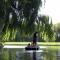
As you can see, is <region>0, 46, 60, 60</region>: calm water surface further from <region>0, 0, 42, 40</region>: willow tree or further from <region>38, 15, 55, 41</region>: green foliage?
<region>0, 0, 42, 40</region>: willow tree

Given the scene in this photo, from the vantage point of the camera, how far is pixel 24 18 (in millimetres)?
18203

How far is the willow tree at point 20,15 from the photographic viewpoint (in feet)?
57.0

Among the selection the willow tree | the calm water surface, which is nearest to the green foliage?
the willow tree

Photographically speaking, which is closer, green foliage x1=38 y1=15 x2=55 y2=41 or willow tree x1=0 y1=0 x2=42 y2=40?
willow tree x1=0 y1=0 x2=42 y2=40

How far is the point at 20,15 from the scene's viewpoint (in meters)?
18.0

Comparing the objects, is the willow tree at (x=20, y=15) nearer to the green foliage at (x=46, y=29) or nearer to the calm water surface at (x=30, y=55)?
the green foliage at (x=46, y=29)

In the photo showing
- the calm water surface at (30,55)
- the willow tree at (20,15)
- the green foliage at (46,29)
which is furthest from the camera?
the calm water surface at (30,55)

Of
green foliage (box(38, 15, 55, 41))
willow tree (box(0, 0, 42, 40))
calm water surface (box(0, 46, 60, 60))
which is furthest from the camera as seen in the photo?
calm water surface (box(0, 46, 60, 60))

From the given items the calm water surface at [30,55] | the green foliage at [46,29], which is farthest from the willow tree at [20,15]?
the calm water surface at [30,55]

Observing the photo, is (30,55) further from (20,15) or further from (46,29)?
(20,15)

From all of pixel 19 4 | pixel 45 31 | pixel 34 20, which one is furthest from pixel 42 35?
pixel 19 4

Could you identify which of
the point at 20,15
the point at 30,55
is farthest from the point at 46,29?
the point at 30,55

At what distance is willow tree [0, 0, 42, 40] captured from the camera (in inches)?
683

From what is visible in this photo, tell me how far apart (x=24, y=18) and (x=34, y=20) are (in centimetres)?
63
